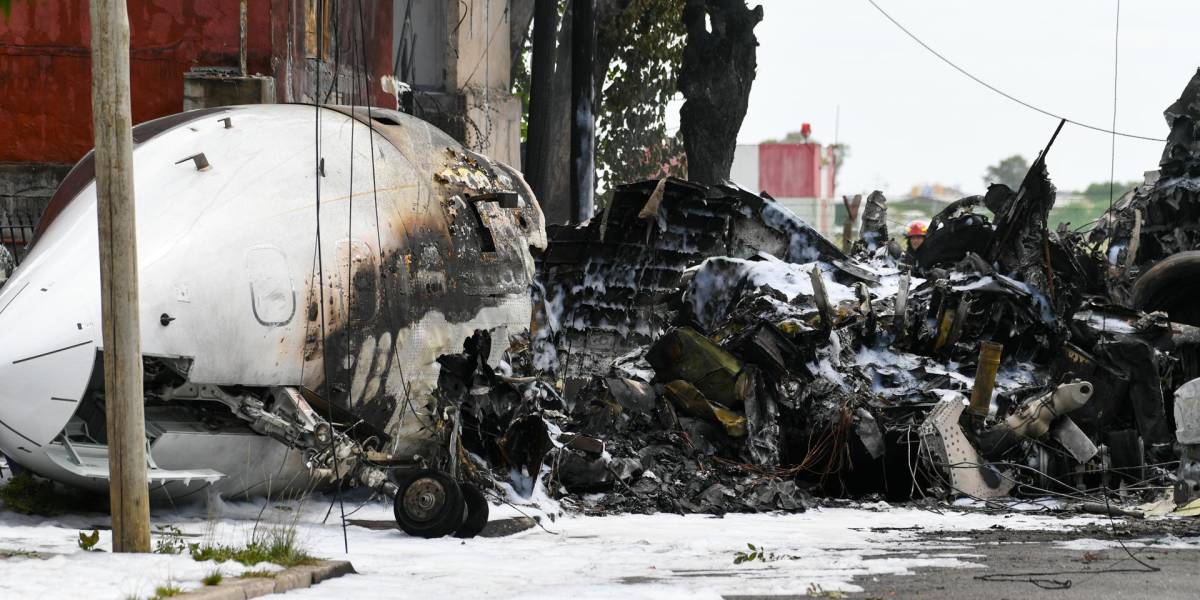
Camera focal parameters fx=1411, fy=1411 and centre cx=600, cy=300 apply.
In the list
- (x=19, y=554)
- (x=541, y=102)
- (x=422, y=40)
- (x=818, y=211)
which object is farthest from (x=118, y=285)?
(x=818, y=211)

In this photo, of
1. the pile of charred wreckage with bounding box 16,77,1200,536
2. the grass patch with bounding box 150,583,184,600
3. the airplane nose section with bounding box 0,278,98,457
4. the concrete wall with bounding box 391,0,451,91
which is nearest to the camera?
the grass patch with bounding box 150,583,184,600

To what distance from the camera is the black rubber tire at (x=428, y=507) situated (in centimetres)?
1073

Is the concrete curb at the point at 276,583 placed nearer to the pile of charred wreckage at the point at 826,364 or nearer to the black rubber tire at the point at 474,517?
the black rubber tire at the point at 474,517

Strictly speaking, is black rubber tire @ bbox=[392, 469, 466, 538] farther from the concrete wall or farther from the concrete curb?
the concrete wall

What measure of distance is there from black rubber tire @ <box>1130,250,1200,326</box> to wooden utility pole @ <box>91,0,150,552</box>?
13178 mm

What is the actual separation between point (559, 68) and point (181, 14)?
47.5ft

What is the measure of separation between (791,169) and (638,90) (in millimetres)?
40985

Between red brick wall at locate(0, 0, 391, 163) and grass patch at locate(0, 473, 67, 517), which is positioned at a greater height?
red brick wall at locate(0, 0, 391, 163)

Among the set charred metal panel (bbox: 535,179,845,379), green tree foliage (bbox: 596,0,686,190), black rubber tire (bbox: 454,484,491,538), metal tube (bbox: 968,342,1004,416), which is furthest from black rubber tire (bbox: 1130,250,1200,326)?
green tree foliage (bbox: 596,0,686,190)

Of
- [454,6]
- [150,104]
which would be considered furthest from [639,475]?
[454,6]

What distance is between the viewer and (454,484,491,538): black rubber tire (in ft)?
35.9

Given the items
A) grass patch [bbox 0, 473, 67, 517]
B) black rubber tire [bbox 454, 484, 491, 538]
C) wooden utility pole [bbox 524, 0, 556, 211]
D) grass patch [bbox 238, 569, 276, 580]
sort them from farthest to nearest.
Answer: wooden utility pole [bbox 524, 0, 556, 211] → black rubber tire [bbox 454, 484, 491, 538] → grass patch [bbox 0, 473, 67, 517] → grass patch [bbox 238, 569, 276, 580]

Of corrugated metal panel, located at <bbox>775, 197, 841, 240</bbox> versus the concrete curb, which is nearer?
the concrete curb

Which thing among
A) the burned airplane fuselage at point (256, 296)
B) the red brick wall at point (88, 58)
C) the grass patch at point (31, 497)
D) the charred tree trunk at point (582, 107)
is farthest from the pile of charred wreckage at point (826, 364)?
the charred tree trunk at point (582, 107)
